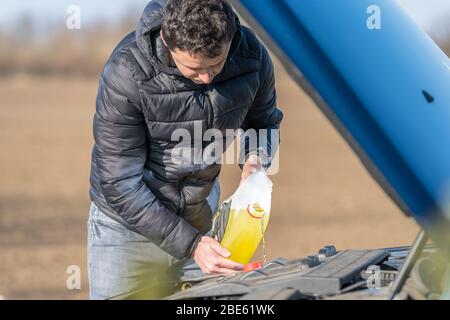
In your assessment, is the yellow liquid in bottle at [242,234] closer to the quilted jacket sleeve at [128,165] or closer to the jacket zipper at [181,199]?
the quilted jacket sleeve at [128,165]

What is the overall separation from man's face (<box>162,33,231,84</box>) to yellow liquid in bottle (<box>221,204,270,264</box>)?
0.57 meters

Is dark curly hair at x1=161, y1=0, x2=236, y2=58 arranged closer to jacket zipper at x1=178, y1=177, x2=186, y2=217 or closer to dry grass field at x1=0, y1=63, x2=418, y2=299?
jacket zipper at x1=178, y1=177, x2=186, y2=217

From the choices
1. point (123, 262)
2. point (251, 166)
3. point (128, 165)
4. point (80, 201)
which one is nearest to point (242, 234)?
point (251, 166)

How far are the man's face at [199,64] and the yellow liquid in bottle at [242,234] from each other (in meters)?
0.57

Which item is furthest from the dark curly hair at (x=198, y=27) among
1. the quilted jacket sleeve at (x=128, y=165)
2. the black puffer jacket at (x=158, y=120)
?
the quilted jacket sleeve at (x=128, y=165)

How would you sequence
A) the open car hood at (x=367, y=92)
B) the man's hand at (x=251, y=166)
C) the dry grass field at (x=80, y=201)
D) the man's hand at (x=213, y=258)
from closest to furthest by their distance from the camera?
the open car hood at (x=367, y=92) → the man's hand at (x=213, y=258) → the man's hand at (x=251, y=166) → the dry grass field at (x=80, y=201)

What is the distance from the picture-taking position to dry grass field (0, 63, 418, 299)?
8.39m

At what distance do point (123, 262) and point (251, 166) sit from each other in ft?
2.26

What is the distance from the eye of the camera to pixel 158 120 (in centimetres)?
377

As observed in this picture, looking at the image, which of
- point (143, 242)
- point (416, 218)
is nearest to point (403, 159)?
point (416, 218)

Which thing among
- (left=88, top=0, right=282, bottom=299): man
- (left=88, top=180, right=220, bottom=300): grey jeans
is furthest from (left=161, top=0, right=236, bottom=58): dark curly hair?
(left=88, top=180, right=220, bottom=300): grey jeans

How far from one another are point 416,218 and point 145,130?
1.48 metres

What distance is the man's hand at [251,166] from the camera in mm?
4047

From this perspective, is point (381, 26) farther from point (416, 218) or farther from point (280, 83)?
point (280, 83)
